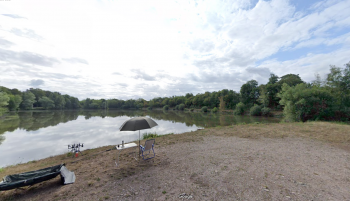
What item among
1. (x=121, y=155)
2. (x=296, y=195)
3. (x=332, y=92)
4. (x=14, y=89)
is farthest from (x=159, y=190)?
(x=14, y=89)

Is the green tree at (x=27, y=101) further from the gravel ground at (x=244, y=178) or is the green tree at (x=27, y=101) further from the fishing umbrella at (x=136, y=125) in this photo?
the gravel ground at (x=244, y=178)

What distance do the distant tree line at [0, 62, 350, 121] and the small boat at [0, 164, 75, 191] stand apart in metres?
22.8

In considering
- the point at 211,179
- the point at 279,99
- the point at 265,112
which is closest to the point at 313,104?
the point at 211,179

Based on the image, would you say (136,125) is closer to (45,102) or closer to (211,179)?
(211,179)

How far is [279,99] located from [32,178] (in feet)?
172

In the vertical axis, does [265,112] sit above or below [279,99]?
below

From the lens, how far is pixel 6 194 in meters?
3.71

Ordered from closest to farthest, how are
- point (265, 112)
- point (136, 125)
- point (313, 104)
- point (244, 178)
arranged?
point (244, 178) < point (136, 125) < point (313, 104) < point (265, 112)

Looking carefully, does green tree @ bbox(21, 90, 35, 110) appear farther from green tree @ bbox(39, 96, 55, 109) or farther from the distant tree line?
green tree @ bbox(39, 96, 55, 109)

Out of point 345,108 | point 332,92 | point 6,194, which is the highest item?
point 332,92

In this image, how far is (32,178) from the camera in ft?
11.7

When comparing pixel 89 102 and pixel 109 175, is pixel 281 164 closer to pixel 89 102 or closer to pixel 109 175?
pixel 109 175

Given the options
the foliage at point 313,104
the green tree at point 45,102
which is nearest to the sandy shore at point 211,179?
the foliage at point 313,104

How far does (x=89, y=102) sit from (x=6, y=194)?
356 feet
